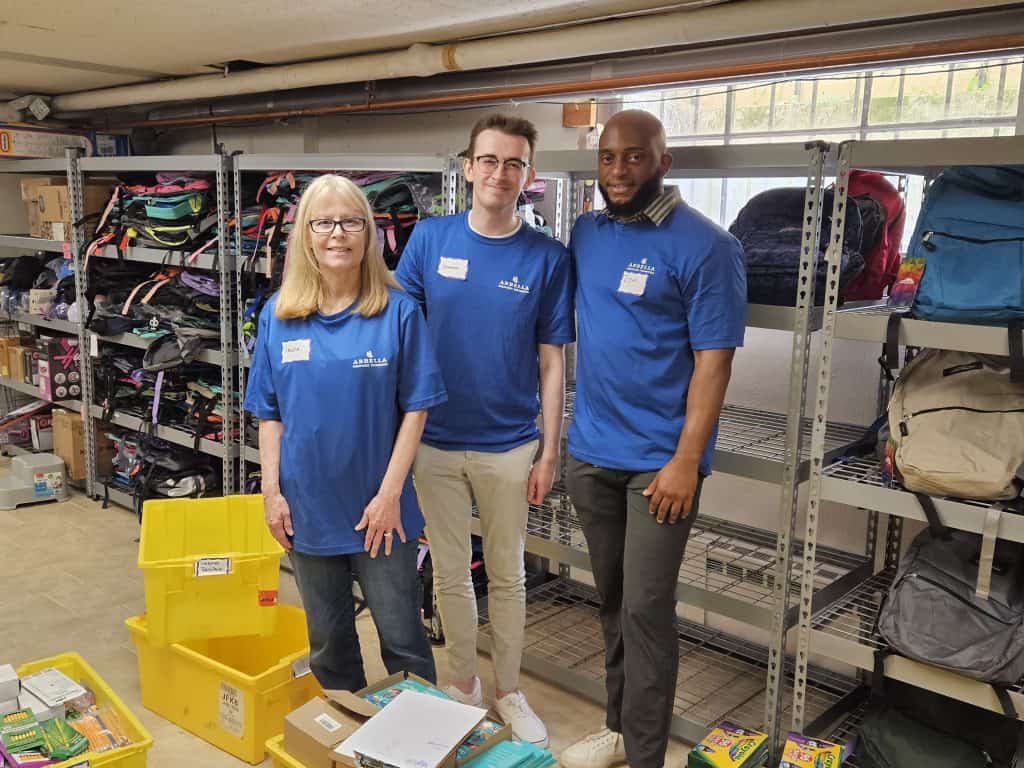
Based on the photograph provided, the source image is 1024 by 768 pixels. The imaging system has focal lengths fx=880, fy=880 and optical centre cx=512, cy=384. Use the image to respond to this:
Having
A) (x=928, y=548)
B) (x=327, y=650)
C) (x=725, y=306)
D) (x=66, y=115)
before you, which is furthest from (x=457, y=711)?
(x=66, y=115)

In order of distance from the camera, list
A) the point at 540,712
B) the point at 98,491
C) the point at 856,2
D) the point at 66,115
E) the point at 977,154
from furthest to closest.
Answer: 1. the point at 66,115
2. the point at 98,491
3. the point at 540,712
4. the point at 856,2
5. the point at 977,154

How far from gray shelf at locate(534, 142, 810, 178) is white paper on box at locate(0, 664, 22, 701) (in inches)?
84.5

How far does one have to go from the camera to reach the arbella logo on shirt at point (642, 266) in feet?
7.30

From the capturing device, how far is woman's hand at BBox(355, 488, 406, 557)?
2.19 meters

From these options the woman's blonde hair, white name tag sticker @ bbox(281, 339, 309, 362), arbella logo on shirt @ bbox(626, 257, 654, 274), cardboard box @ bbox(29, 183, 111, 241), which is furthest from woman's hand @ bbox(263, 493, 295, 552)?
cardboard box @ bbox(29, 183, 111, 241)

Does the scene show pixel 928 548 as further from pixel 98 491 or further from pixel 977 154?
pixel 98 491

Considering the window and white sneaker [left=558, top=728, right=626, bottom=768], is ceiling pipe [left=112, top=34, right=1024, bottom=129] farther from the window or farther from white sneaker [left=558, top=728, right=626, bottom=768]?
white sneaker [left=558, top=728, right=626, bottom=768]

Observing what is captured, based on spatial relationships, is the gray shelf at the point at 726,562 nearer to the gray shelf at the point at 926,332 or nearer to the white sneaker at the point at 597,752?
the white sneaker at the point at 597,752

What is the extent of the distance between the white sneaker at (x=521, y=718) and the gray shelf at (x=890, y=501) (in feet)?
3.75

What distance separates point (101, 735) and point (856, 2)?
112 inches

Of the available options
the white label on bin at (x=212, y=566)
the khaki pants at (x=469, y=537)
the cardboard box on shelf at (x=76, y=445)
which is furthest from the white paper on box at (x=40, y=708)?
the cardboard box on shelf at (x=76, y=445)

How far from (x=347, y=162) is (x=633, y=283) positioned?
161 centimetres

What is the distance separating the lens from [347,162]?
3.40m

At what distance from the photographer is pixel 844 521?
3.15 m
